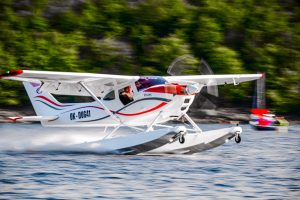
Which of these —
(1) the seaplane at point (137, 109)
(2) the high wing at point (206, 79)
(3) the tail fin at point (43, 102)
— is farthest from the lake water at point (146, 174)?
(2) the high wing at point (206, 79)

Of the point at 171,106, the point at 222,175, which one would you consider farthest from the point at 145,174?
the point at 171,106

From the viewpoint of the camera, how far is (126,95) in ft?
60.6

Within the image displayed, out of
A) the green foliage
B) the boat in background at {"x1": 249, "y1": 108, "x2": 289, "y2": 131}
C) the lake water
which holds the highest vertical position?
the green foliage

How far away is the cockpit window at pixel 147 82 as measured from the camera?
17.8 m

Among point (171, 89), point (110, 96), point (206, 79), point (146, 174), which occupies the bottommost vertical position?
point (146, 174)

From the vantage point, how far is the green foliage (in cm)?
3941

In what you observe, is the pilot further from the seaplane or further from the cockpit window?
the cockpit window

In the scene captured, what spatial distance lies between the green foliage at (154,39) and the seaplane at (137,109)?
18890mm

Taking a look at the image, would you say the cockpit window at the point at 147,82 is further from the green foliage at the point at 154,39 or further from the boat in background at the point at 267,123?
the green foliage at the point at 154,39

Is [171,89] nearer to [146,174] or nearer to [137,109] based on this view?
[137,109]

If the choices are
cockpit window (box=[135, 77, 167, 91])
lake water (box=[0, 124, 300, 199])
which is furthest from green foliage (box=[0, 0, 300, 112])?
cockpit window (box=[135, 77, 167, 91])

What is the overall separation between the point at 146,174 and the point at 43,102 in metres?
6.01

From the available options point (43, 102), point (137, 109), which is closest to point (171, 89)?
point (137, 109)

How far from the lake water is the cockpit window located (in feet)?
5.72
